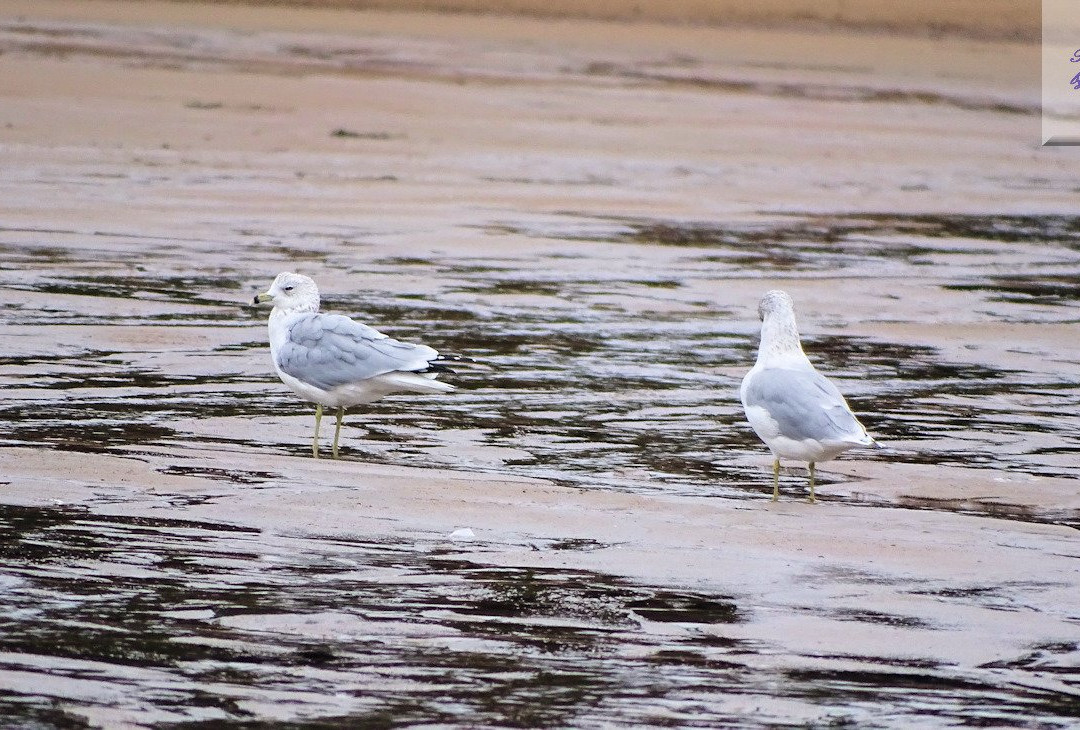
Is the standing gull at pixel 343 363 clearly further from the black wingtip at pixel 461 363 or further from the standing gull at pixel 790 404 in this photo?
the black wingtip at pixel 461 363

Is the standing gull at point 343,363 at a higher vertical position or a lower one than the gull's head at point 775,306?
lower

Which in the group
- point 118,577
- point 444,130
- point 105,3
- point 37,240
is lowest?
point 118,577

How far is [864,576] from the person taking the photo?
23.2ft

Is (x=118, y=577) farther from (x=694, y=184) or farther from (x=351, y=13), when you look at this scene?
(x=351, y=13)

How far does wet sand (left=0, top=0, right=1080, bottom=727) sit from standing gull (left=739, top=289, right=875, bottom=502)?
32 cm

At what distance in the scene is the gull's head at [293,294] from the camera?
9.22 meters

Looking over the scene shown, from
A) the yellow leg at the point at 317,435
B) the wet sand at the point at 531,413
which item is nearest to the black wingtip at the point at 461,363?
the wet sand at the point at 531,413

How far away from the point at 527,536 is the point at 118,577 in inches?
70.1

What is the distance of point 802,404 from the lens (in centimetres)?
801

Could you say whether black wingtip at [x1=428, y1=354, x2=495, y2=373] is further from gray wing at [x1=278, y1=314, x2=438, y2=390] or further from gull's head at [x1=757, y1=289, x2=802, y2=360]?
gull's head at [x1=757, y1=289, x2=802, y2=360]

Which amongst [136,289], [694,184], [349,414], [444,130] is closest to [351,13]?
[444,130]

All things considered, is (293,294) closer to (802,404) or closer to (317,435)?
(317,435)

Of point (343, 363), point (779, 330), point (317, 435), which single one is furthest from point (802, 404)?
point (317, 435)

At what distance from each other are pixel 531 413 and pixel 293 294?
172 centimetres
